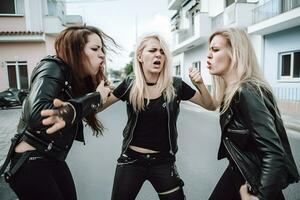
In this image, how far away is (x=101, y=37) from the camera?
2.39m

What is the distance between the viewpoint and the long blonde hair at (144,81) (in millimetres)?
2576

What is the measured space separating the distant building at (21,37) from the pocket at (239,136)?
60.9 ft

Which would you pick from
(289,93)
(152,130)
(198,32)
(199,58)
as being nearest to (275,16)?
(289,93)

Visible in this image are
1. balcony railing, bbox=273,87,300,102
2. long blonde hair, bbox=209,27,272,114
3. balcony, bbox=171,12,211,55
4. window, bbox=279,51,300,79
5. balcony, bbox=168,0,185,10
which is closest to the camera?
long blonde hair, bbox=209,27,272,114

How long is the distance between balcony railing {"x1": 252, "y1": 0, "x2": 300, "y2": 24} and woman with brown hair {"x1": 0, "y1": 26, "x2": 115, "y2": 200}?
12.6 meters

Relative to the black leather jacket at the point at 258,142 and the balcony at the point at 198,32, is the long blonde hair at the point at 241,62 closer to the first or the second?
the black leather jacket at the point at 258,142

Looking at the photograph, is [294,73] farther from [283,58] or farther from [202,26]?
[202,26]

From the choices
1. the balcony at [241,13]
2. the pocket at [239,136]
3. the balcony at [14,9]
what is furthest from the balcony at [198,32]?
the pocket at [239,136]

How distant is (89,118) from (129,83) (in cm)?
53

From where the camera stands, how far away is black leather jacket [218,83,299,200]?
66.1 inches

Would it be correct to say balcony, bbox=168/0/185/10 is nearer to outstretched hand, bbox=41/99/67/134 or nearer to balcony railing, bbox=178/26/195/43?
balcony railing, bbox=178/26/195/43

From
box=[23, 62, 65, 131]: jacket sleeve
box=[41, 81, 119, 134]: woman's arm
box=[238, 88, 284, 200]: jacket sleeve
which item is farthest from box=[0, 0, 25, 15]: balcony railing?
box=[238, 88, 284, 200]: jacket sleeve

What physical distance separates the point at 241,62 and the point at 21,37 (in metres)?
18.9

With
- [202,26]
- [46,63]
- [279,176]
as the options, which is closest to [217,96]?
[279,176]
